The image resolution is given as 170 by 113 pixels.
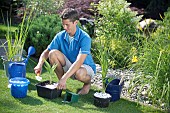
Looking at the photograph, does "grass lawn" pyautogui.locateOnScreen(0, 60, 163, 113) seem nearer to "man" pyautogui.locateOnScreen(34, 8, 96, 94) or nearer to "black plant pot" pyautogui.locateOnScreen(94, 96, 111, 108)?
"black plant pot" pyautogui.locateOnScreen(94, 96, 111, 108)

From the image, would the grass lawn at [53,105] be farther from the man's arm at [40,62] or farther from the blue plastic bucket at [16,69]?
the man's arm at [40,62]

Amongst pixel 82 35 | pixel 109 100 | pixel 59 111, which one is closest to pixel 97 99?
pixel 109 100

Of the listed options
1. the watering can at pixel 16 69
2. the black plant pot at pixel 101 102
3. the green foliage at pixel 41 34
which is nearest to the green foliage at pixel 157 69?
the black plant pot at pixel 101 102

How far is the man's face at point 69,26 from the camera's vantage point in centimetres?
423

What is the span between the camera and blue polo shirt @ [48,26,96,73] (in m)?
4.41

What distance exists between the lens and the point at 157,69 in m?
4.12

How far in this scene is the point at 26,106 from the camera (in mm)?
4016

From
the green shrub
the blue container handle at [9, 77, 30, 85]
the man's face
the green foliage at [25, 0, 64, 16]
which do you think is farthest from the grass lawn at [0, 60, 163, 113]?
the green foliage at [25, 0, 64, 16]

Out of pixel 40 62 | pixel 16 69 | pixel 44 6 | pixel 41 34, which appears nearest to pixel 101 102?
pixel 40 62

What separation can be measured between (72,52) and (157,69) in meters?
1.02

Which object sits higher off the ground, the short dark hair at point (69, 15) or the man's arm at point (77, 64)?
the short dark hair at point (69, 15)

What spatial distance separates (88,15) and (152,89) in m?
5.03

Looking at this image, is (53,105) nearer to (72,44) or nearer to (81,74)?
(81,74)

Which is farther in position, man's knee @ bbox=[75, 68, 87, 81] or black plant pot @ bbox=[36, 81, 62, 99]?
man's knee @ bbox=[75, 68, 87, 81]
